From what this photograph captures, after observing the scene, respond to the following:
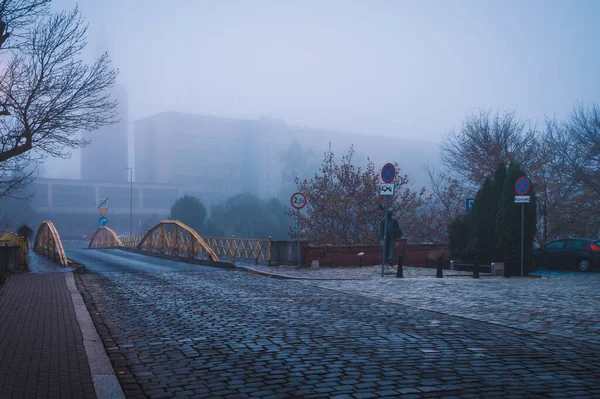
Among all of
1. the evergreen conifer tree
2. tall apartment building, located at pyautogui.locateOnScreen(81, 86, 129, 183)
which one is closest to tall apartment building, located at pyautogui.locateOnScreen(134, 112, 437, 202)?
tall apartment building, located at pyautogui.locateOnScreen(81, 86, 129, 183)

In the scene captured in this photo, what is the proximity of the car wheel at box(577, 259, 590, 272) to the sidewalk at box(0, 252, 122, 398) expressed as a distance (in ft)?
67.1

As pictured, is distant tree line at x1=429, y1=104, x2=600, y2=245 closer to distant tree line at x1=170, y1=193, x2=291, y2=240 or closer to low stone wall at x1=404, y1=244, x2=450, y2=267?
low stone wall at x1=404, y1=244, x2=450, y2=267

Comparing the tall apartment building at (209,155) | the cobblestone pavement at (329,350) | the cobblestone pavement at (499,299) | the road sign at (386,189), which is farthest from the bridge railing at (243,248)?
the tall apartment building at (209,155)

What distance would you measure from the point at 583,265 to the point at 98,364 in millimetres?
23392

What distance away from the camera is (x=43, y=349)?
6914 millimetres

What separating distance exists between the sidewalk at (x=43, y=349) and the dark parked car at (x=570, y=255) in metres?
20.4

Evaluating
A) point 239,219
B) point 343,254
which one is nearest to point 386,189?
point 343,254

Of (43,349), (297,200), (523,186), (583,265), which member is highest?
(523,186)

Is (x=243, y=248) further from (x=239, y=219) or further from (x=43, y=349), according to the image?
(x=239, y=219)

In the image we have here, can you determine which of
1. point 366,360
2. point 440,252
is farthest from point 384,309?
point 440,252

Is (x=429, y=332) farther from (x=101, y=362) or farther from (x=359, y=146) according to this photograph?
(x=359, y=146)

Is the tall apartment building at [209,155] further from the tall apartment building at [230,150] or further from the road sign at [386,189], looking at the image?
the road sign at [386,189]

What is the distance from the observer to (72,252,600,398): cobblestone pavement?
534 centimetres

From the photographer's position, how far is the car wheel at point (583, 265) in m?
25.1
